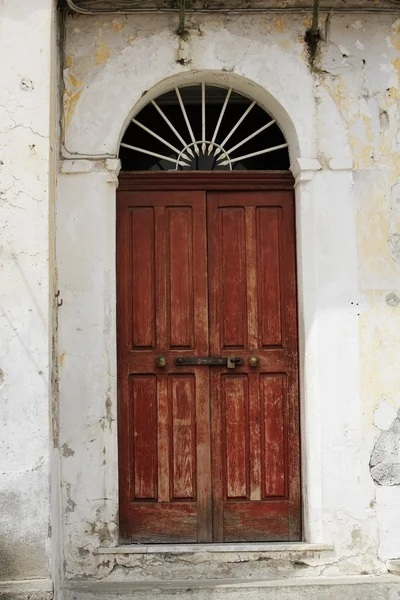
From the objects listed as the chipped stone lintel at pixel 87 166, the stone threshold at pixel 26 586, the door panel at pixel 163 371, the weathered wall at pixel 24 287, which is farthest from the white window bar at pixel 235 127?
the stone threshold at pixel 26 586

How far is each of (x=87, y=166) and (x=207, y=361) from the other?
1631 mm

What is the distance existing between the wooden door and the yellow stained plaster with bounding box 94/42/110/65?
0.87m

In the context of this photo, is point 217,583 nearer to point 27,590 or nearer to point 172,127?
point 27,590

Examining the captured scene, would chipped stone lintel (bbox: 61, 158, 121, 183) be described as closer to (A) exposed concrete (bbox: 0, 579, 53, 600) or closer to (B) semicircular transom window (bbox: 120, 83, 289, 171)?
(B) semicircular transom window (bbox: 120, 83, 289, 171)

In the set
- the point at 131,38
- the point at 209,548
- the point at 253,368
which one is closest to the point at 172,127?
the point at 131,38

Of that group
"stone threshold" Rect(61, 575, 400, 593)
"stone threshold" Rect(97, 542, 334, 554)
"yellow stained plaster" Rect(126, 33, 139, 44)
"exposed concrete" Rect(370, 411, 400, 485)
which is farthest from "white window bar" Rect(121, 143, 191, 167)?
"stone threshold" Rect(61, 575, 400, 593)

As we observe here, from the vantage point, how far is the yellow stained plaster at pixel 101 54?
641cm

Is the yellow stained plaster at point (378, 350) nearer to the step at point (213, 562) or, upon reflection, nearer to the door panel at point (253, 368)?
the door panel at point (253, 368)

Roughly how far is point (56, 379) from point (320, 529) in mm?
2096

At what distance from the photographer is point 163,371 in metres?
6.42

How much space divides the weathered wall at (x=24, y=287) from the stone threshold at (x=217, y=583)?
56cm

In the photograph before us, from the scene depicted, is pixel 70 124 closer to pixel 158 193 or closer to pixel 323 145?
pixel 158 193

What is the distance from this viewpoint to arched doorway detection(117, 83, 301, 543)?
20.9 feet

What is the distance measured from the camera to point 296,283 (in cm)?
654
